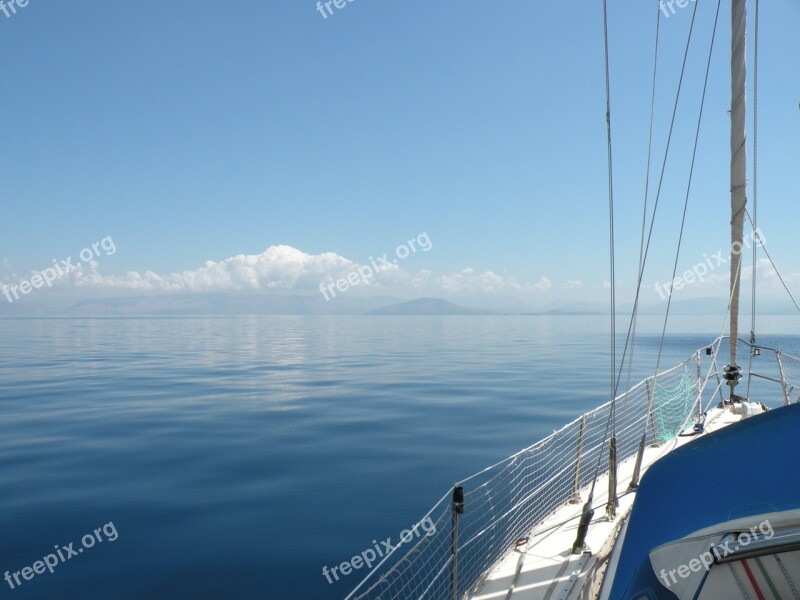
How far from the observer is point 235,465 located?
1063 cm

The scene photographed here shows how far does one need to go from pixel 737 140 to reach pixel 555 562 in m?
7.71

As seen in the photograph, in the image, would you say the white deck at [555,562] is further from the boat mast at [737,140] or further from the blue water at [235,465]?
the boat mast at [737,140]

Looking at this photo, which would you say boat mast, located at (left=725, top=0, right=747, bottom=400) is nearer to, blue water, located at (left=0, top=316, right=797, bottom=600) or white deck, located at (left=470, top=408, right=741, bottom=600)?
white deck, located at (left=470, top=408, right=741, bottom=600)

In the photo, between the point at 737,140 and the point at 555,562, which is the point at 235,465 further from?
the point at 737,140

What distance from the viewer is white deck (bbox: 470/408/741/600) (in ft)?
14.9

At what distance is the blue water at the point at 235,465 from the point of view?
260 inches

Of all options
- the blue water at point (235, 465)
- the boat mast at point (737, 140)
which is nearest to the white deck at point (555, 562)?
the blue water at point (235, 465)

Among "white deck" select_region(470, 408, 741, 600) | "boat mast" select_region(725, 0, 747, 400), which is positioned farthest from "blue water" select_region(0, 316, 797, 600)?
"boat mast" select_region(725, 0, 747, 400)

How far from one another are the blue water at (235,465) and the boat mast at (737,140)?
6.07m

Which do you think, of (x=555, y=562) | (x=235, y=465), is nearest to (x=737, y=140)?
(x=555, y=562)

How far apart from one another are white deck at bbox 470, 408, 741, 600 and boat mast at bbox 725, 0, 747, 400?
5.10m

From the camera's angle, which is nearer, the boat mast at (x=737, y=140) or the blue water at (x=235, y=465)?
the blue water at (x=235, y=465)

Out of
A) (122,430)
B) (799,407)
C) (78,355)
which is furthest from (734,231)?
(78,355)

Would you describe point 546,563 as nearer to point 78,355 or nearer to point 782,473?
point 782,473
